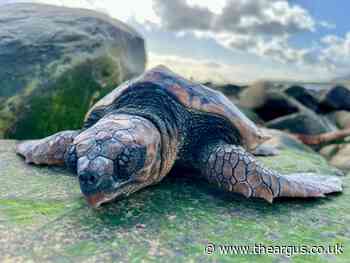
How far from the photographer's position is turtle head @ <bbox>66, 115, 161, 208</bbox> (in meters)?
2.02

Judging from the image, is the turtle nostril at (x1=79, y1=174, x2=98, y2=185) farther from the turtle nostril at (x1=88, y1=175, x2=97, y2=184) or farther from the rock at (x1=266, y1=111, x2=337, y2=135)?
the rock at (x1=266, y1=111, x2=337, y2=135)

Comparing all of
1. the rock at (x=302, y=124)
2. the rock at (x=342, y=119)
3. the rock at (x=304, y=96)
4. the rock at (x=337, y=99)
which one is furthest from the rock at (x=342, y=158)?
the rock at (x=304, y=96)

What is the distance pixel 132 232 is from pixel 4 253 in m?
0.69

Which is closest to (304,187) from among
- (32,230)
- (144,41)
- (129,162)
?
(129,162)

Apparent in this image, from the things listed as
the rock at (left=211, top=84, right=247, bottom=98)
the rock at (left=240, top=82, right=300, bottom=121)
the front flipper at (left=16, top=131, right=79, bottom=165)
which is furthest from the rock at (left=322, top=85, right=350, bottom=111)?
the front flipper at (left=16, top=131, right=79, bottom=165)

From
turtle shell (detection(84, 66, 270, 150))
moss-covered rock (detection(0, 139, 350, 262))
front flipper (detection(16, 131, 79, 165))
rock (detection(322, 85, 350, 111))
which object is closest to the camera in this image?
moss-covered rock (detection(0, 139, 350, 262))

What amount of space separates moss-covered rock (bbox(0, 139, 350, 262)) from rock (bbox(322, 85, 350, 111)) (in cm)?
1322

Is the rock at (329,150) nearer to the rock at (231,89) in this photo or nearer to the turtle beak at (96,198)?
the turtle beak at (96,198)

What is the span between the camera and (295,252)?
6.24 feet

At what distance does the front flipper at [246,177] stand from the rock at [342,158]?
4533mm

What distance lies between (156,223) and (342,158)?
256 inches

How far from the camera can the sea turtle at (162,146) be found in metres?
2.14

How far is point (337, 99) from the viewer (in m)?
14.9

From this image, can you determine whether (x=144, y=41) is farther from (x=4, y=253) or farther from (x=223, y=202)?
(x=4, y=253)
